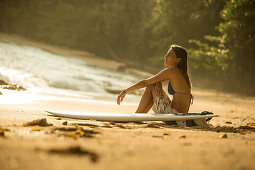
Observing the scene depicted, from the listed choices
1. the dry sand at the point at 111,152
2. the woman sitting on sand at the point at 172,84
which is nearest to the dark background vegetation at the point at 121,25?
the woman sitting on sand at the point at 172,84

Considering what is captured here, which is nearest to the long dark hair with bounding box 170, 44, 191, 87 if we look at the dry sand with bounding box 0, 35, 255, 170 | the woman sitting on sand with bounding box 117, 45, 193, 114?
the woman sitting on sand with bounding box 117, 45, 193, 114

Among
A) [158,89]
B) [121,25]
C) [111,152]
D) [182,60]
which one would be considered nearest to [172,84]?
[158,89]

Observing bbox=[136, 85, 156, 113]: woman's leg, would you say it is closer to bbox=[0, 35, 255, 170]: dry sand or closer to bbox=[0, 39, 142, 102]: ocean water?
bbox=[0, 35, 255, 170]: dry sand

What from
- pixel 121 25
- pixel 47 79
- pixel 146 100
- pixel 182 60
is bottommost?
pixel 146 100

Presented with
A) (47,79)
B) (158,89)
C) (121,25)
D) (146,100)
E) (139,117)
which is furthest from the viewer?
(121,25)

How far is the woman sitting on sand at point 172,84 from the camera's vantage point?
3289mm

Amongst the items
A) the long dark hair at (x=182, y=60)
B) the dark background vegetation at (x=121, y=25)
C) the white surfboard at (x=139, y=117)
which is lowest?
the white surfboard at (x=139, y=117)

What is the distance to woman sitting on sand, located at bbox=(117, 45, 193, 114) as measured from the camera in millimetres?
3289

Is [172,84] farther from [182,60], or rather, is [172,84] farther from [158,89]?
[182,60]

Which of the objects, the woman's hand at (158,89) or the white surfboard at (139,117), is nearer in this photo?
the white surfboard at (139,117)

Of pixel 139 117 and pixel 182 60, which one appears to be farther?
pixel 182 60

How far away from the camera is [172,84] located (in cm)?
335

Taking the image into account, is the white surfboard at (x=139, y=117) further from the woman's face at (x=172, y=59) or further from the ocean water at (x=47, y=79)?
the ocean water at (x=47, y=79)

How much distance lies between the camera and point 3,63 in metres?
9.45
